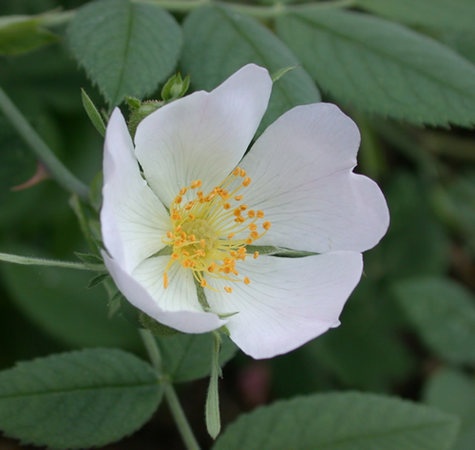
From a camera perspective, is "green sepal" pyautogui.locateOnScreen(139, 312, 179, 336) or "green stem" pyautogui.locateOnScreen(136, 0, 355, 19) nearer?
"green sepal" pyautogui.locateOnScreen(139, 312, 179, 336)

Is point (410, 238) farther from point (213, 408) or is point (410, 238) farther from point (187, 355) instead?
point (213, 408)

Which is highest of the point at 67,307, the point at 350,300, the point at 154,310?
the point at 154,310

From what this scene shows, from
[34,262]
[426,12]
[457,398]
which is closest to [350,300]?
[457,398]

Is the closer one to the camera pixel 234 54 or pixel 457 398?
pixel 234 54

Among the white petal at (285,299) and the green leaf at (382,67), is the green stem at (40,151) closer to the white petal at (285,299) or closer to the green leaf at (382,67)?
the white petal at (285,299)

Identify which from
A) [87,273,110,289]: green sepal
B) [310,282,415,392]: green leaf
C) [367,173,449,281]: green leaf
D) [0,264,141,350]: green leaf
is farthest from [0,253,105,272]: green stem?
[367,173,449,281]: green leaf

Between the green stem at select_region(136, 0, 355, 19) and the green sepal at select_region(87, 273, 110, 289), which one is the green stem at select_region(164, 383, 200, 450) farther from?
the green stem at select_region(136, 0, 355, 19)
